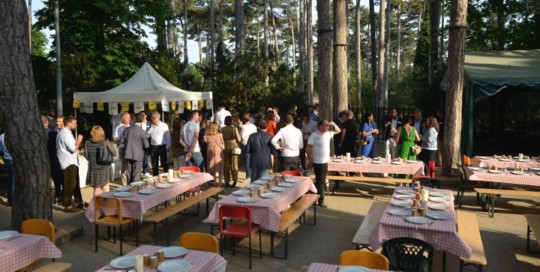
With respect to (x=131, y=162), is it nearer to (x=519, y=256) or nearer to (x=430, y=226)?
(x=430, y=226)

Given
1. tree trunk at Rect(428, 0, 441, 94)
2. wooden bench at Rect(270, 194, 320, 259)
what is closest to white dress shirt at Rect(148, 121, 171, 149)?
wooden bench at Rect(270, 194, 320, 259)

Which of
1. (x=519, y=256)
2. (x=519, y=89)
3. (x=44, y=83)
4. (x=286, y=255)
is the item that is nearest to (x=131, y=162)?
(x=286, y=255)

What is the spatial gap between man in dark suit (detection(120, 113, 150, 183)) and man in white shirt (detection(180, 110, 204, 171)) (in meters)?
1.09

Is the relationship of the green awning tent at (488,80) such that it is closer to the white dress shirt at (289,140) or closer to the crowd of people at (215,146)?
the crowd of people at (215,146)

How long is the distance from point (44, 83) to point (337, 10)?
12.3 meters

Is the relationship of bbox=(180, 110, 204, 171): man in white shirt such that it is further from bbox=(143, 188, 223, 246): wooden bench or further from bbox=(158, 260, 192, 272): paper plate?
bbox=(158, 260, 192, 272): paper plate

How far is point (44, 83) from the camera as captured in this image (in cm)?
1772

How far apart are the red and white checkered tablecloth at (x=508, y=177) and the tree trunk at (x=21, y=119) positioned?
7.14 metres

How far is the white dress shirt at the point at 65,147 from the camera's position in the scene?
7577mm

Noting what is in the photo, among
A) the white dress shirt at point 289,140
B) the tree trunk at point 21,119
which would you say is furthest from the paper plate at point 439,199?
the tree trunk at point 21,119

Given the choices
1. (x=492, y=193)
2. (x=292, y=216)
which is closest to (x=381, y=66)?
(x=492, y=193)

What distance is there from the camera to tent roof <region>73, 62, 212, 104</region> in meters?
12.2

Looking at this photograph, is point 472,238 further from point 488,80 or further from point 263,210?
point 488,80

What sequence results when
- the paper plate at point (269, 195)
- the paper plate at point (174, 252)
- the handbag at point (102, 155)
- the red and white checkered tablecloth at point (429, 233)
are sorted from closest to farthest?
the paper plate at point (174, 252), the red and white checkered tablecloth at point (429, 233), the paper plate at point (269, 195), the handbag at point (102, 155)
